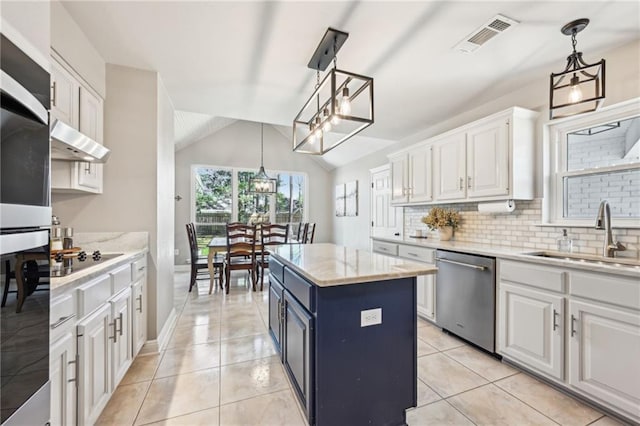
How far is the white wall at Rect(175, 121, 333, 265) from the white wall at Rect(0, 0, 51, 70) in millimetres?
5851

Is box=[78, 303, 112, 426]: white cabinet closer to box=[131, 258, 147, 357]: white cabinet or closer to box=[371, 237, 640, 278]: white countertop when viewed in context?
box=[131, 258, 147, 357]: white cabinet

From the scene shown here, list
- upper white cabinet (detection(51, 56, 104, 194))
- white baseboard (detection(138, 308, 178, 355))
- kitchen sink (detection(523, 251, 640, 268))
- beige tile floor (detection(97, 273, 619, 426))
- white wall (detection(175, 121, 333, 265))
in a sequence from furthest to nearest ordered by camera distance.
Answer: white wall (detection(175, 121, 333, 265)) → white baseboard (detection(138, 308, 178, 355)) → kitchen sink (detection(523, 251, 640, 268)) → upper white cabinet (detection(51, 56, 104, 194)) → beige tile floor (detection(97, 273, 619, 426))

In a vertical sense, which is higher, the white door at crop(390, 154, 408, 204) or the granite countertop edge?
the white door at crop(390, 154, 408, 204)

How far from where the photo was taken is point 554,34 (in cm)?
198

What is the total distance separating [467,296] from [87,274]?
9.30 ft

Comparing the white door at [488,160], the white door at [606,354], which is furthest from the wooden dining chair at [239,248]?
the white door at [606,354]

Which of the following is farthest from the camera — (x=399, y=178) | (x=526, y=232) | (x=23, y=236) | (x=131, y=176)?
(x=399, y=178)

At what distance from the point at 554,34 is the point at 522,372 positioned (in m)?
2.53

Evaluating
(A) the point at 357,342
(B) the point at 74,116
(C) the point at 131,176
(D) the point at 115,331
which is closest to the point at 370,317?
(A) the point at 357,342

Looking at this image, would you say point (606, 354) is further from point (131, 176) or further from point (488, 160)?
point (131, 176)

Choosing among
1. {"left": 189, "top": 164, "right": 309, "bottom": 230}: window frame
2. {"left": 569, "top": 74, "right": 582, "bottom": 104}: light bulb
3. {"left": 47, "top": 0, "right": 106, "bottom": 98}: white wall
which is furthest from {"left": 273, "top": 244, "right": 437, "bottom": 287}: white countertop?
{"left": 189, "top": 164, "right": 309, "bottom": 230}: window frame

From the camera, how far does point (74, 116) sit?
1.97m

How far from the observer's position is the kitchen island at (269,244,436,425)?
1.47 metres

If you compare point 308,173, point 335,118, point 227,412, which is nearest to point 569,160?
point 335,118
